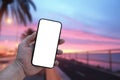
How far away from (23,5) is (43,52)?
30106 mm

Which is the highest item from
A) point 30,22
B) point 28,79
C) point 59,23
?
point 30,22

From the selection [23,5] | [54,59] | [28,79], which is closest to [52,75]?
[54,59]

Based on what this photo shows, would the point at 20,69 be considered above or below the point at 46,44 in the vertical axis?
below

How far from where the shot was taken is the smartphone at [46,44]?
Result: 1928mm

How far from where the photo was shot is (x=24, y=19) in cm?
3247

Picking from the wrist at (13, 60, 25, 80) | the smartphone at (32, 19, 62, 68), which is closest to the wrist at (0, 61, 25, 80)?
the wrist at (13, 60, 25, 80)

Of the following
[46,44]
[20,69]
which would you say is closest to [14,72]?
[20,69]

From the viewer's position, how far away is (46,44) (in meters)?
1.96

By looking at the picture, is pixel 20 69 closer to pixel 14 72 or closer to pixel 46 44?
pixel 14 72

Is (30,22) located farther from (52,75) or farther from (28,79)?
(52,75)

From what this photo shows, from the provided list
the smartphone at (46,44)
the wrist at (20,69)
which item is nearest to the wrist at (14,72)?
the wrist at (20,69)

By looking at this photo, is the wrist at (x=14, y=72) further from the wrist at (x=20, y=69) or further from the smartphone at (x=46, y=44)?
the smartphone at (x=46, y=44)

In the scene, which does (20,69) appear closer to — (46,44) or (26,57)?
(26,57)

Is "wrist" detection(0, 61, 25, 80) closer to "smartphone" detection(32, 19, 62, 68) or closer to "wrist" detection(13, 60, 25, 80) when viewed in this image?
"wrist" detection(13, 60, 25, 80)
